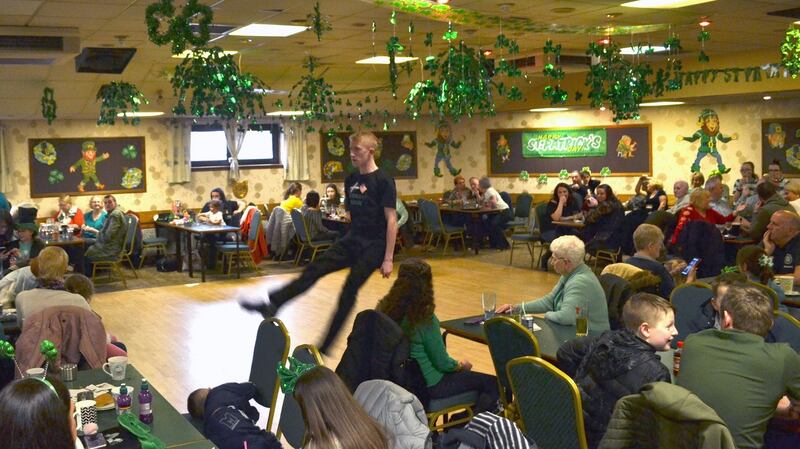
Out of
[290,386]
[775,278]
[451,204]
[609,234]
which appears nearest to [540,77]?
[451,204]

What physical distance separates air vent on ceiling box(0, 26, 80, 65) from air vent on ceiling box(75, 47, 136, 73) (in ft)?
5.75

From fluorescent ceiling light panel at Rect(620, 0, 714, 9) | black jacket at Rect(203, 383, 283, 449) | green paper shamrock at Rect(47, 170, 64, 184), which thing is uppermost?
fluorescent ceiling light panel at Rect(620, 0, 714, 9)

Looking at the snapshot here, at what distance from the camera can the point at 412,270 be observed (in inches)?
185

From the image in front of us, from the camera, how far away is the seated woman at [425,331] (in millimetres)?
4641

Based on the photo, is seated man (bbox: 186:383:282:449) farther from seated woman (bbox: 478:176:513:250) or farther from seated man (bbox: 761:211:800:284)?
seated woman (bbox: 478:176:513:250)

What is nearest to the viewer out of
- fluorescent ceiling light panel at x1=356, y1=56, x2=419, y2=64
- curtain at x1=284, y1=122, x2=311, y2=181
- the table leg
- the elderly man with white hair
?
the elderly man with white hair

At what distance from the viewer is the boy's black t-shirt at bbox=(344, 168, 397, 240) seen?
226 inches

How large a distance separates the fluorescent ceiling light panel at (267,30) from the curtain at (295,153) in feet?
22.5

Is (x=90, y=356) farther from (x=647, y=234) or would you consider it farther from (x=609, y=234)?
(x=609, y=234)

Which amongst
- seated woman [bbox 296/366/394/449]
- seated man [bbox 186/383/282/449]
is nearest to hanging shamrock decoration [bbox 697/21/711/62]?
seated man [bbox 186/383/282/449]

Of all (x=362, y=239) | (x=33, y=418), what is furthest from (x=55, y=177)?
(x=33, y=418)

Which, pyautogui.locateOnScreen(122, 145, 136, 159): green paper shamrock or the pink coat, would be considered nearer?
the pink coat

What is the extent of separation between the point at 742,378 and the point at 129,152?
1331cm

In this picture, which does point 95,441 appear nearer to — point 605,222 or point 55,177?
point 605,222
